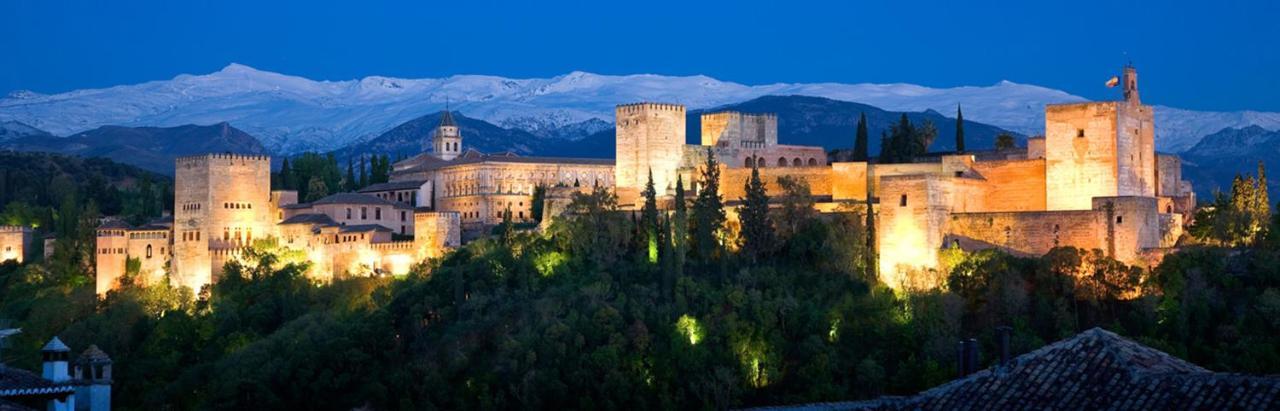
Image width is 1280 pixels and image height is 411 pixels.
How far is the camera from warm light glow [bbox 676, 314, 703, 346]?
149ft

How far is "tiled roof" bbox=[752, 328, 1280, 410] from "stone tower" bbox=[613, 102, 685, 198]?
126ft

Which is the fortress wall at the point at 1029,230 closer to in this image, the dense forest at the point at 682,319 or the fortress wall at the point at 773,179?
the dense forest at the point at 682,319

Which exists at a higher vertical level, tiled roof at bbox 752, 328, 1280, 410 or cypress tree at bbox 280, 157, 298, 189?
cypress tree at bbox 280, 157, 298, 189

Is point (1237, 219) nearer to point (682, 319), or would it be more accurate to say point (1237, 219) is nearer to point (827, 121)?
point (682, 319)

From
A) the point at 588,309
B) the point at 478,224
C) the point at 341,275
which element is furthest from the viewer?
the point at 478,224

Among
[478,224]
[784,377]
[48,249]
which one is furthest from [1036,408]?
[48,249]

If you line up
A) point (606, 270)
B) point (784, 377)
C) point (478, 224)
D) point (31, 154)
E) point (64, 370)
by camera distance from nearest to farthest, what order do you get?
1. point (64, 370)
2. point (784, 377)
3. point (606, 270)
4. point (478, 224)
5. point (31, 154)

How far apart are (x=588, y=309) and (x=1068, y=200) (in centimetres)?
1442

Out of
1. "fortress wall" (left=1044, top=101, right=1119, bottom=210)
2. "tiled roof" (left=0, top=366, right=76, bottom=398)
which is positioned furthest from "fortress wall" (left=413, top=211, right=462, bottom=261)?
"tiled roof" (left=0, top=366, right=76, bottom=398)

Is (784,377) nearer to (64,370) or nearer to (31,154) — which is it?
(64,370)

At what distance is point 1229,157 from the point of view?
110m

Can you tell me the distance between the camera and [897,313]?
151ft

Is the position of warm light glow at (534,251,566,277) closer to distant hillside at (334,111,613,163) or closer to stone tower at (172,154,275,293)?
stone tower at (172,154,275,293)

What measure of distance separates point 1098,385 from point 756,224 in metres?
30.5
